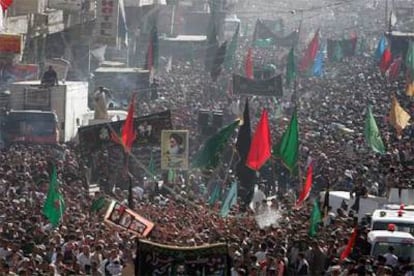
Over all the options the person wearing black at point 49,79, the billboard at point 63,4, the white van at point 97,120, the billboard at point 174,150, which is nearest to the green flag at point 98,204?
the billboard at point 174,150

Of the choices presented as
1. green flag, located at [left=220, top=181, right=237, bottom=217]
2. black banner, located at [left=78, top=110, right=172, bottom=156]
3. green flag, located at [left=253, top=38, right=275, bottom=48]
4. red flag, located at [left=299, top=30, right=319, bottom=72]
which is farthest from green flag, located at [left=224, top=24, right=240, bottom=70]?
green flag, located at [left=220, top=181, right=237, bottom=217]

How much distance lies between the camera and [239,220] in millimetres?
23438

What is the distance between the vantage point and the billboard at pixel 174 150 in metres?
27.7

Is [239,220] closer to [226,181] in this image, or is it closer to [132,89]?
[226,181]

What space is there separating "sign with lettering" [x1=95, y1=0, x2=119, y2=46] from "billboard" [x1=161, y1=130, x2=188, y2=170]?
29589 mm

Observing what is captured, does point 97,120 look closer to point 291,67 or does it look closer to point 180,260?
point 291,67

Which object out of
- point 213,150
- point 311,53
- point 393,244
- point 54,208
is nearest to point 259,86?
point 213,150

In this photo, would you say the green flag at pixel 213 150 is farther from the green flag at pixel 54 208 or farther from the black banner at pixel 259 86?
the black banner at pixel 259 86

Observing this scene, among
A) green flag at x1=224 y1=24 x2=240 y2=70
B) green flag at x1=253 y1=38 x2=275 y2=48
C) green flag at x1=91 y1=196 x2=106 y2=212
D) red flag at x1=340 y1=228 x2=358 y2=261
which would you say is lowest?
green flag at x1=253 y1=38 x2=275 y2=48

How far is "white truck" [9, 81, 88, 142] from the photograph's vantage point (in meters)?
38.8

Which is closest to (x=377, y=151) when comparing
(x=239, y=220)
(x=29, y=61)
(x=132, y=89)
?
(x=239, y=220)

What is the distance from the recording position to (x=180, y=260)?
15.4 metres

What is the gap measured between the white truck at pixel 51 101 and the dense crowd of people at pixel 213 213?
257cm

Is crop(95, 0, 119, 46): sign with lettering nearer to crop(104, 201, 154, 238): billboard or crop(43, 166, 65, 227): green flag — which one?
crop(43, 166, 65, 227): green flag
